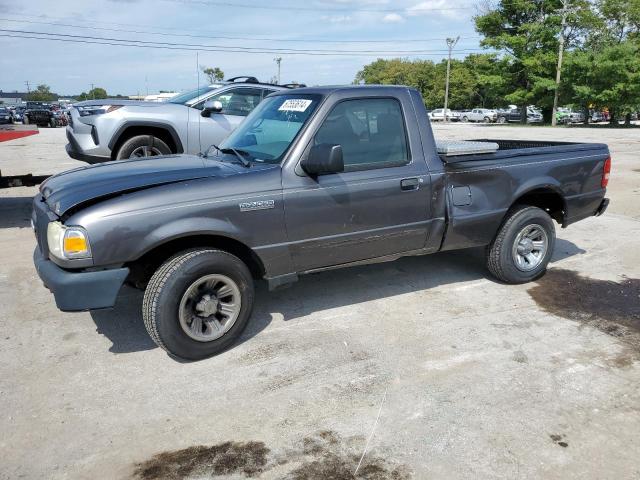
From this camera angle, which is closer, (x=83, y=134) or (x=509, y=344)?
(x=509, y=344)

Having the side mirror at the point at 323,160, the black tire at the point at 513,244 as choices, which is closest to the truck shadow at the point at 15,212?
the side mirror at the point at 323,160

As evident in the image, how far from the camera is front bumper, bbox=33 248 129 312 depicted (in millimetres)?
3324

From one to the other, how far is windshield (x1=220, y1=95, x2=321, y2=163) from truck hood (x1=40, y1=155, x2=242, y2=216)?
0.30 meters

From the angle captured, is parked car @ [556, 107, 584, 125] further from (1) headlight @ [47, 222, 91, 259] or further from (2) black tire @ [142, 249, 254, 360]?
(1) headlight @ [47, 222, 91, 259]

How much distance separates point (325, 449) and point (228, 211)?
1.66 m

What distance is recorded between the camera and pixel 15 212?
8211mm

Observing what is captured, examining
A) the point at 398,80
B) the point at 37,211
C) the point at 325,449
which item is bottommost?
the point at 325,449

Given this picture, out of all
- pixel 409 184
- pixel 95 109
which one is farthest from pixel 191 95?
pixel 409 184

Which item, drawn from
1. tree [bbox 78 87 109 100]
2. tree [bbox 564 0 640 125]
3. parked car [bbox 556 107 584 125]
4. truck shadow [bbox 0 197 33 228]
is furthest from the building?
truck shadow [bbox 0 197 33 228]

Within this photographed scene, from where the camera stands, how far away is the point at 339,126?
4.11 metres

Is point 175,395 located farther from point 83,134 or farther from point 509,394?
point 83,134

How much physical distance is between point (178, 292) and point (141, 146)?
5160 millimetres

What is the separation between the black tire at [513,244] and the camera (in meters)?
5.01

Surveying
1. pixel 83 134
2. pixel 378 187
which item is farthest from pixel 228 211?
pixel 83 134
